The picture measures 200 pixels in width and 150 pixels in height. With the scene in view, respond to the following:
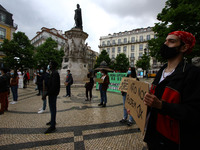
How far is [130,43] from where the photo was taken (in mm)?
57656

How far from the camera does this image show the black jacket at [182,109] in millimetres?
1013

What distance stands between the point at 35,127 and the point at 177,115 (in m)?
4.05

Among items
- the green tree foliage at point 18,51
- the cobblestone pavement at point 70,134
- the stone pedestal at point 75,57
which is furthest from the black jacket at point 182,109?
the green tree foliage at point 18,51

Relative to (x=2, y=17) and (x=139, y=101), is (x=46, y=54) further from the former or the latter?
(x=139, y=101)

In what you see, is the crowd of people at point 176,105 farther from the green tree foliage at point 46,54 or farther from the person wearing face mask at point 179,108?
the green tree foliage at point 46,54

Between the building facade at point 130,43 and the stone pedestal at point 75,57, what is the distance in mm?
45285

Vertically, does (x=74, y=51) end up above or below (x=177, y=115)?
above

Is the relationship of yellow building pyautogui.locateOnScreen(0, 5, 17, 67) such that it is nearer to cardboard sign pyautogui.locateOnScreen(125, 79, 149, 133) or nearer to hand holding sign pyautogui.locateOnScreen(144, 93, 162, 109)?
cardboard sign pyautogui.locateOnScreen(125, 79, 149, 133)

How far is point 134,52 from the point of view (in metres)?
57.3

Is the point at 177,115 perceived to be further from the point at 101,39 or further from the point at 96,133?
the point at 101,39

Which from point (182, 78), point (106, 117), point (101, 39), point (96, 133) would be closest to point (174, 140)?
point (182, 78)

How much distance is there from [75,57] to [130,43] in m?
49.3

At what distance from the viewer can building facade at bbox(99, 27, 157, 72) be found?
180ft

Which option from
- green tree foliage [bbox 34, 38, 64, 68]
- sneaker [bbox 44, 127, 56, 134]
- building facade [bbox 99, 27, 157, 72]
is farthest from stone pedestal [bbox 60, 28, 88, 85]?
building facade [bbox 99, 27, 157, 72]
